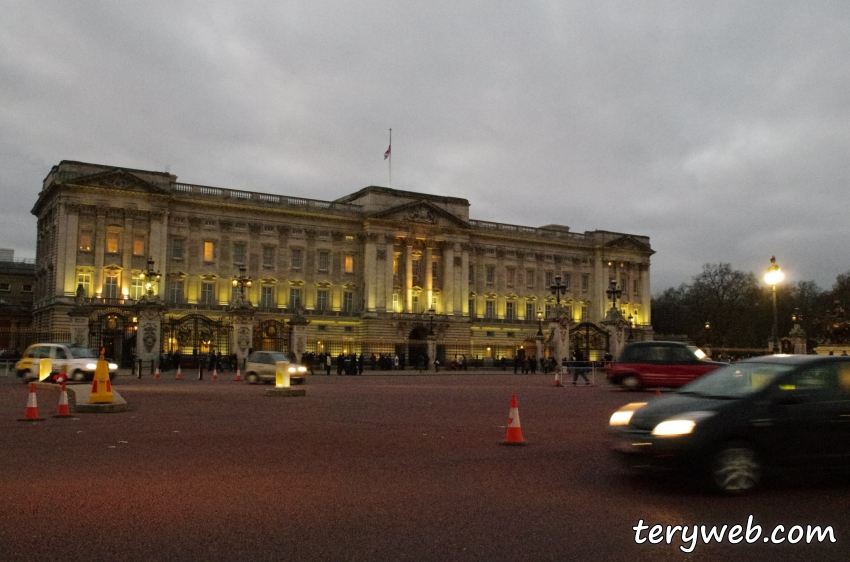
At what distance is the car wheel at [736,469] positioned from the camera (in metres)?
8.24

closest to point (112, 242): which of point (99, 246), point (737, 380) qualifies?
point (99, 246)

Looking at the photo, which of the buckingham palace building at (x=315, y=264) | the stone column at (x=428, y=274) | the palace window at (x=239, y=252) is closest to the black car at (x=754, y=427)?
the buckingham palace building at (x=315, y=264)

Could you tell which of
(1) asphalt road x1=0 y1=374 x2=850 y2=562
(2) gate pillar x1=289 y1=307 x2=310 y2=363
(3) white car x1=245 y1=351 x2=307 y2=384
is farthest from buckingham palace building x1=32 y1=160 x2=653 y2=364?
(1) asphalt road x1=0 y1=374 x2=850 y2=562

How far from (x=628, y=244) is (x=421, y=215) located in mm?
30198

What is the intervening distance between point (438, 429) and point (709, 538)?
8348 millimetres

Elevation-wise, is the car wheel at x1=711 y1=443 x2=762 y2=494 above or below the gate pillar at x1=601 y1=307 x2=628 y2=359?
below

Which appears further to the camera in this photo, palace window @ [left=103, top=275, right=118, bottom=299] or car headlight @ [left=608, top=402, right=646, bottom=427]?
palace window @ [left=103, top=275, right=118, bottom=299]

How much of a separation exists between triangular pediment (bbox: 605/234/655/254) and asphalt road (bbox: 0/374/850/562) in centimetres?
8582

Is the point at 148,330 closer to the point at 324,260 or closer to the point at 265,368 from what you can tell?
the point at 265,368

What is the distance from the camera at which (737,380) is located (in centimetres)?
929

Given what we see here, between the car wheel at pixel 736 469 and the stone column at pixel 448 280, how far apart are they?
7554 centimetres

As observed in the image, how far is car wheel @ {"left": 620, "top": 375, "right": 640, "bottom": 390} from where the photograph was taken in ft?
97.2

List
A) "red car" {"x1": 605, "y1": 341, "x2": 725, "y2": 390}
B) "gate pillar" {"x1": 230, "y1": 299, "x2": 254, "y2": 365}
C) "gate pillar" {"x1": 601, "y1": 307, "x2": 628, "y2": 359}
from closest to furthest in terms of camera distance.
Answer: "red car" {"x1": 605, "y1": 341, "x2": 725, "y2": 390} → "gate pillar" {"x1": 230, "y1": 299, "x2": 254, "y2": 365} → "gate pillar" {"x1": 601, "y1": 307, "x2": 628, "y2": 359}

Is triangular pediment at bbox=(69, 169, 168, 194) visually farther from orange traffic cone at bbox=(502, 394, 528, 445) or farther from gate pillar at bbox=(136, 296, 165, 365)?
orange traffic cone at bbox=(502, 394, 528, 445)
